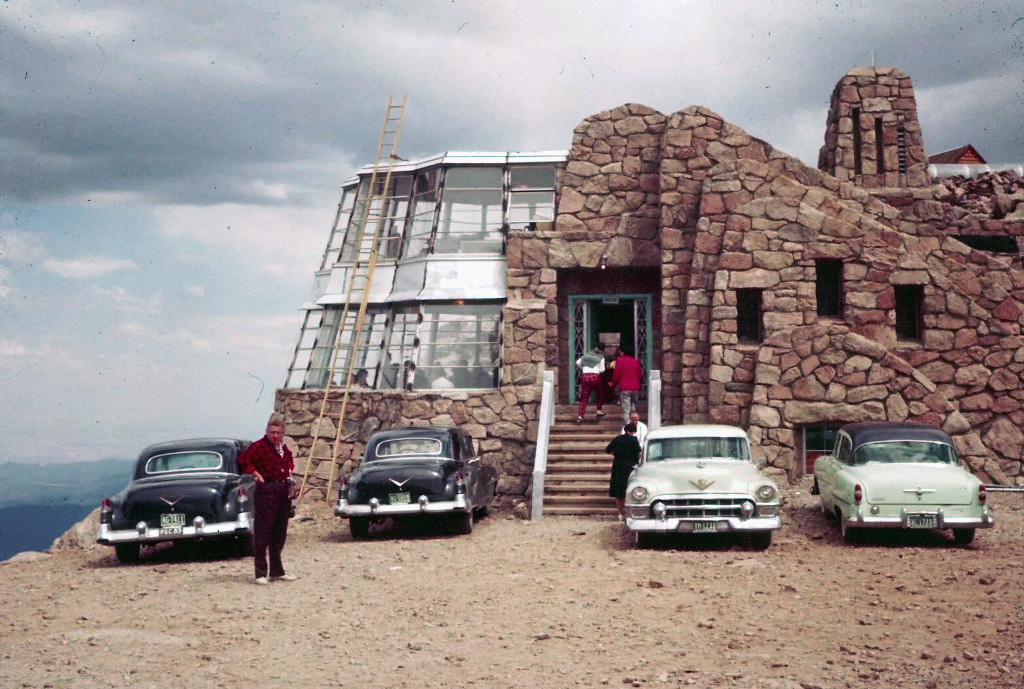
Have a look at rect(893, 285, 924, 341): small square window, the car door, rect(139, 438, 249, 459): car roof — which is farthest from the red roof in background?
rect(139, 438, 249, 459): car roof

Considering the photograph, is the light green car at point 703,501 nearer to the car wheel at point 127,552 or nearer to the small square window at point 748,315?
the car wheel at point 127,552

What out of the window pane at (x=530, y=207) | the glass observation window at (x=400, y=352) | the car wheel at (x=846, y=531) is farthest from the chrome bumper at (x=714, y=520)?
the window pane at (x=530, y=207)

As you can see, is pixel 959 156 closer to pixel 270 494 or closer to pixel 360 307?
pixel 360 307

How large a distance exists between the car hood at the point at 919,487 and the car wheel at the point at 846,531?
619mm

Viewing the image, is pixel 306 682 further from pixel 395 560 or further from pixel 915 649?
pixel 395 560

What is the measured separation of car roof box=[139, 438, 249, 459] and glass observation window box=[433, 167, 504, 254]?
1055 centimetres

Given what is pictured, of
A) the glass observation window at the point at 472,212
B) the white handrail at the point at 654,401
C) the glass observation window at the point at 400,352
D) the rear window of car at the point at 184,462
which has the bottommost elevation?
the rear window of car at the point at 184,462

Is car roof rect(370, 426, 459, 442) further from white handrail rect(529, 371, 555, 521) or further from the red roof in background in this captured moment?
the red roof in background

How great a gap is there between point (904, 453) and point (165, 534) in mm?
9787

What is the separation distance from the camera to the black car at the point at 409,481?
53.0 feet

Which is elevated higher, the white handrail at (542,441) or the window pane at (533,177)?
the window pane at (533,177)

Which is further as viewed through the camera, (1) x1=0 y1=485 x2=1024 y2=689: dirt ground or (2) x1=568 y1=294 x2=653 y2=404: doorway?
(2) x1=568 y1=294 x2=653 y2=404: doorway

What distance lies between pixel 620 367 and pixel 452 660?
1285 cm

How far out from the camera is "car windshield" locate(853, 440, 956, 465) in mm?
15359
